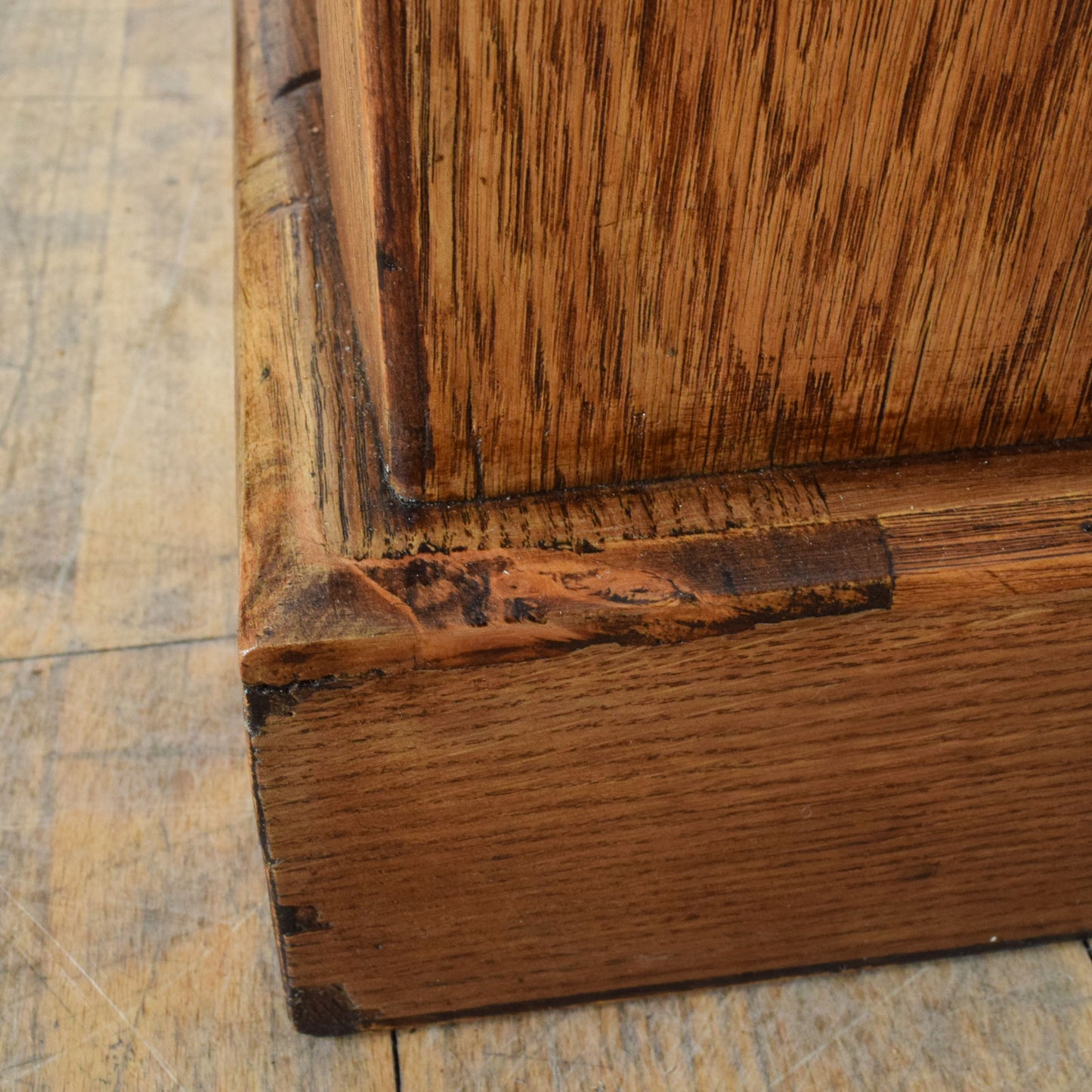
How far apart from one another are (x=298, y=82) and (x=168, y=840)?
1.44 feet

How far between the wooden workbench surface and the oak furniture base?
3cm

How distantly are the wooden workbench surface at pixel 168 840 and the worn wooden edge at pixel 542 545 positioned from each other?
10.5 inches

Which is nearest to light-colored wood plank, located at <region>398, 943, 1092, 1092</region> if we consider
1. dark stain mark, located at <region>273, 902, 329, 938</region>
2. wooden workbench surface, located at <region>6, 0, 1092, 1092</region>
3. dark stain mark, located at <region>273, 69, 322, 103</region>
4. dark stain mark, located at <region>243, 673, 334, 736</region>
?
wooden workbench surface, located at <region>6, 0, 1092, 1092</region>

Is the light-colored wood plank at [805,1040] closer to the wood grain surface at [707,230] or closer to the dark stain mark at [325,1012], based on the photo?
the dark stain mark at [325,1012]

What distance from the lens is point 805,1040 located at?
66 cm

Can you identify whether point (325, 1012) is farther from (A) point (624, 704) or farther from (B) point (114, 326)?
(B) point (114, 326)

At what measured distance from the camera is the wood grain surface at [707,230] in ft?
1.34

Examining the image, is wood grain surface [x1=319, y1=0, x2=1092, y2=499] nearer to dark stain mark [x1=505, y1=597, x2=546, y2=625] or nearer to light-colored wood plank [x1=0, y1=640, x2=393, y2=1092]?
dark stain mark [x1=505, y1=597, x2=546, y2=625]

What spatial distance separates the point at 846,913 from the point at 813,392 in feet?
0.93

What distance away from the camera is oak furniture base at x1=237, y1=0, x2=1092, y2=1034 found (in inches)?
19.5

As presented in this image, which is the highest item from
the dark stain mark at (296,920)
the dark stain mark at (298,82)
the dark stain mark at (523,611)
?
the dark stain mark at (298,82)

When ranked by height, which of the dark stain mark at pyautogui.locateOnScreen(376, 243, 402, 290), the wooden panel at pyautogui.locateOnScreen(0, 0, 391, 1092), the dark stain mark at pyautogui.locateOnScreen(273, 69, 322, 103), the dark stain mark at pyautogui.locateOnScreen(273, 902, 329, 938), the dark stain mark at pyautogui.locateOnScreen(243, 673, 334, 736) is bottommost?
the wooden panel at pyautogui.locateOnScreen(0, 0, 391, 1092)

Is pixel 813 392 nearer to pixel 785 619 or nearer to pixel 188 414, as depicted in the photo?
pixel 785 619

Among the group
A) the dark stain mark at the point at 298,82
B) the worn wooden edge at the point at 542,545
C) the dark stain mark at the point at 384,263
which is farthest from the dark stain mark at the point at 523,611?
the dark stain mark at the point at 298,82
